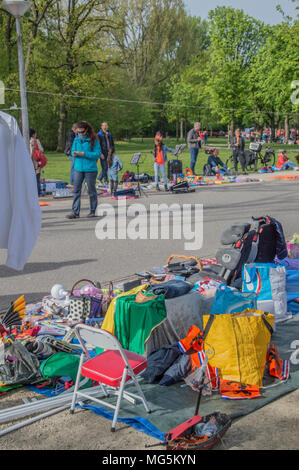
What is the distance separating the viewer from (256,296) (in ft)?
18.6

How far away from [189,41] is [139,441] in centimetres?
7331

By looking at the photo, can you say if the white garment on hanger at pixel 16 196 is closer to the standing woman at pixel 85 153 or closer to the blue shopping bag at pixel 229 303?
the blue shopping bag at pixel 229 303

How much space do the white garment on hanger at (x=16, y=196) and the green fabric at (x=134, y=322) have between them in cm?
104

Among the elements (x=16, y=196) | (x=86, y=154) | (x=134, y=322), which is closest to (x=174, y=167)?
(x=86, y=154)

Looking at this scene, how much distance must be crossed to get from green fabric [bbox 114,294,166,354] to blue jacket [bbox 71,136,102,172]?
7.23 meters

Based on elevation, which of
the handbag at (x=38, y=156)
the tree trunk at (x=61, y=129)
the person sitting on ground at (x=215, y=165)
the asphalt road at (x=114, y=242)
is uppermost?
the tree trunk at (x=61, y=129)

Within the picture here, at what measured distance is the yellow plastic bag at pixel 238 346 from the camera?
447 cm

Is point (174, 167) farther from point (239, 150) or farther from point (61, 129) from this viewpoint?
point (61, 129)

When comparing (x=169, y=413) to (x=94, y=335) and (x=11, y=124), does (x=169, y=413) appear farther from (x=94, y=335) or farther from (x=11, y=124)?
(x=11, y=124)

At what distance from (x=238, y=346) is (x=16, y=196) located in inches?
91.3

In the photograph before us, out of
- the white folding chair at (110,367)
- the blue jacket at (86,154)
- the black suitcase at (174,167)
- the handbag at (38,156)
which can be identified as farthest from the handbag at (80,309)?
the black suitcase at (174,167)

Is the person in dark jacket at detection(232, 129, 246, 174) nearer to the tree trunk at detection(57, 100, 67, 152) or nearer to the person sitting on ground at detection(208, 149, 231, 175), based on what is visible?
the person sitting on ground at detection(208, 149, 231, 175)

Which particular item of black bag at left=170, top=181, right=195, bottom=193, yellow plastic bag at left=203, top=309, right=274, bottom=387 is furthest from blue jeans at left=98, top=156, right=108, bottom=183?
yellow plastic bag at left=203, top=309, right=274, bottom=387

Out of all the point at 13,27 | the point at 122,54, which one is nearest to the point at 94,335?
the point at 13,27
